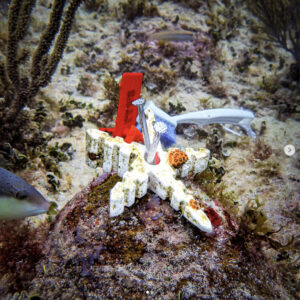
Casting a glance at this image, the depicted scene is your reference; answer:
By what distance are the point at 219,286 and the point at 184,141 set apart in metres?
3.00

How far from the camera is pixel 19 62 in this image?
10.3 ft

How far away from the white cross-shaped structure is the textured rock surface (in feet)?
0.49

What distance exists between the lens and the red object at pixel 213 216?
2.18m

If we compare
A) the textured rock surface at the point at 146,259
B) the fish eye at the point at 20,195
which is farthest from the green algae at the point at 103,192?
the fish eye at the point at 20,195

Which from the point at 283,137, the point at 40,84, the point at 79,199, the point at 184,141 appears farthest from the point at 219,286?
the point at 283,137

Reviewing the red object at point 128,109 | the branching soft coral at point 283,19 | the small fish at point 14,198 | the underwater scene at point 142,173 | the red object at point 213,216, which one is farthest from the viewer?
the branching soft coral at point 283,19

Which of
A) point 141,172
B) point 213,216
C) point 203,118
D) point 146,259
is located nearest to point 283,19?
point 203,118

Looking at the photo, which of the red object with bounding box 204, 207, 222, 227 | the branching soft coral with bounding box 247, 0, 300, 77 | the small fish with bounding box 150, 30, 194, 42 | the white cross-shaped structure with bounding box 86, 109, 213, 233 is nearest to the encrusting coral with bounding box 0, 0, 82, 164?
the white cross-shaped structure with bounding box 86, 109, 213, 233

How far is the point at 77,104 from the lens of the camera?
4.81m

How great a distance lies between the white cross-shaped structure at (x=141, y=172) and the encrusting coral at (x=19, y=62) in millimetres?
1533

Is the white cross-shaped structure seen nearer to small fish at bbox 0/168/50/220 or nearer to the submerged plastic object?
small fish at bbox 0/168/50/220

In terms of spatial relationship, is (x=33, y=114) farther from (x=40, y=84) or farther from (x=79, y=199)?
(x=79, y=199)

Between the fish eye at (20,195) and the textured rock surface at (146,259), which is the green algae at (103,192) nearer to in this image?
the textured rock surface at (146,259)

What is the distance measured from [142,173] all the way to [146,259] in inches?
30.9
